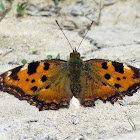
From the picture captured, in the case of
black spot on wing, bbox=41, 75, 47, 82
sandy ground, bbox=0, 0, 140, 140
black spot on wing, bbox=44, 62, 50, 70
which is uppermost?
black spot on wing, bbox=44, 62, 50, 70

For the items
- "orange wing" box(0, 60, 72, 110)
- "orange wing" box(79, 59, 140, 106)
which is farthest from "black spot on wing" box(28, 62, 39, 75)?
"orange wing" box(79, 59, 140, 106)

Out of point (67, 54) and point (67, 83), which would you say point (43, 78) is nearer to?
point (67, 83)

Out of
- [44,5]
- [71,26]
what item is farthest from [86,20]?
[44,5]

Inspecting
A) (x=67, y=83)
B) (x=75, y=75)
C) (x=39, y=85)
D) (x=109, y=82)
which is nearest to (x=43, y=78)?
(x=39, y=85)

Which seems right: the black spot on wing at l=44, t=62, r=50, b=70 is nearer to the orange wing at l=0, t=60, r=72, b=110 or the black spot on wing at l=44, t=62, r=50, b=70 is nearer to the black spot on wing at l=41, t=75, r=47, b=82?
the orange wing at l=0, t=60, r=72, b=110

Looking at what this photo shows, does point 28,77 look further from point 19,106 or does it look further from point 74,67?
point 74,67

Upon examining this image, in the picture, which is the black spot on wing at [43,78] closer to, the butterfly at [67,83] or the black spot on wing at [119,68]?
the butterfly at [67,83]

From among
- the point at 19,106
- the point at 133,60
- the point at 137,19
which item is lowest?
the point at 137,19

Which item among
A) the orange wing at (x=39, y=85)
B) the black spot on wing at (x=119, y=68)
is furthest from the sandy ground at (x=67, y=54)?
the black spot on wing at (x=119, y=68)
